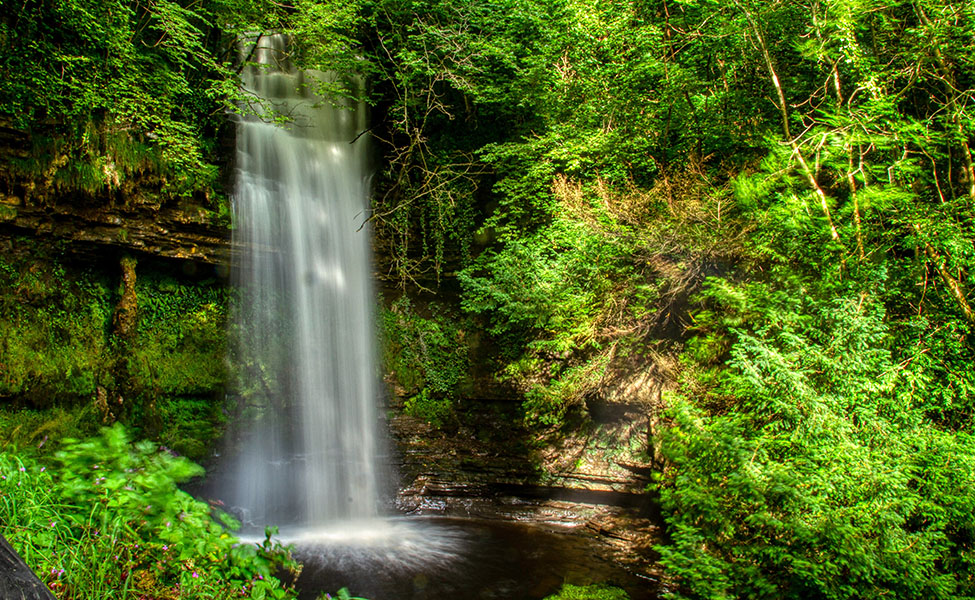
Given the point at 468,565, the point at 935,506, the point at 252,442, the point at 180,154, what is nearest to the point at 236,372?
the point at 252,442

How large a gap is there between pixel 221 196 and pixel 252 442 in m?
4.20

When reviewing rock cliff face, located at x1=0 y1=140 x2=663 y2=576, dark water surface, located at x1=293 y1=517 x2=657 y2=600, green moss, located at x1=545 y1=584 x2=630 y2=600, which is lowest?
dark water surface, located at x1=293 y1=517 x2=657 y2=600

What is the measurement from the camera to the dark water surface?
5875 mm

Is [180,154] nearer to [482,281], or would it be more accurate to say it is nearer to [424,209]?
[424,209]

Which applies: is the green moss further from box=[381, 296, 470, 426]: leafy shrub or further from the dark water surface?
box=[381, 296, 470, 426]: leafy shrub

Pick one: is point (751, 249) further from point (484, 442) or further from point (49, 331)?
point (49, 331)

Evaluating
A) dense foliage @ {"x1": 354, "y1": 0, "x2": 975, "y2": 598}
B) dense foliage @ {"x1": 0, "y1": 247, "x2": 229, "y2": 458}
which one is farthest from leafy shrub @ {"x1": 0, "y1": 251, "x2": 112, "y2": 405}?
dense foliage @ {"x1": 354, "y1": 0, "x2": 975, "y2": 598}

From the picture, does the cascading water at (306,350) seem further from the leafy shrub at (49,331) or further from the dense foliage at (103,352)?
the leafy shrub at (49,331)

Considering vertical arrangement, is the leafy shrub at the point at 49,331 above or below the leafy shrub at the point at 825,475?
above

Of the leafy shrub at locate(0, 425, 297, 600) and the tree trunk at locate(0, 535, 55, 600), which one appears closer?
the tree trunk at locate(0, 535, 55, 600)

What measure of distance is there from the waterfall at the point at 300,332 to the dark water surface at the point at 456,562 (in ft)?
3.70

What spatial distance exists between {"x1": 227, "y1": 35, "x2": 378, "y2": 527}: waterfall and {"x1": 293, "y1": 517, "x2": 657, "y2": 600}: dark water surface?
113 centimetres

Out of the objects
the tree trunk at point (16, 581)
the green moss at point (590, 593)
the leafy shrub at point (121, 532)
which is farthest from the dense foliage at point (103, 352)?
the tree trunk at point (16, 581)

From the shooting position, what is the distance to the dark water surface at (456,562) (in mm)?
5875
